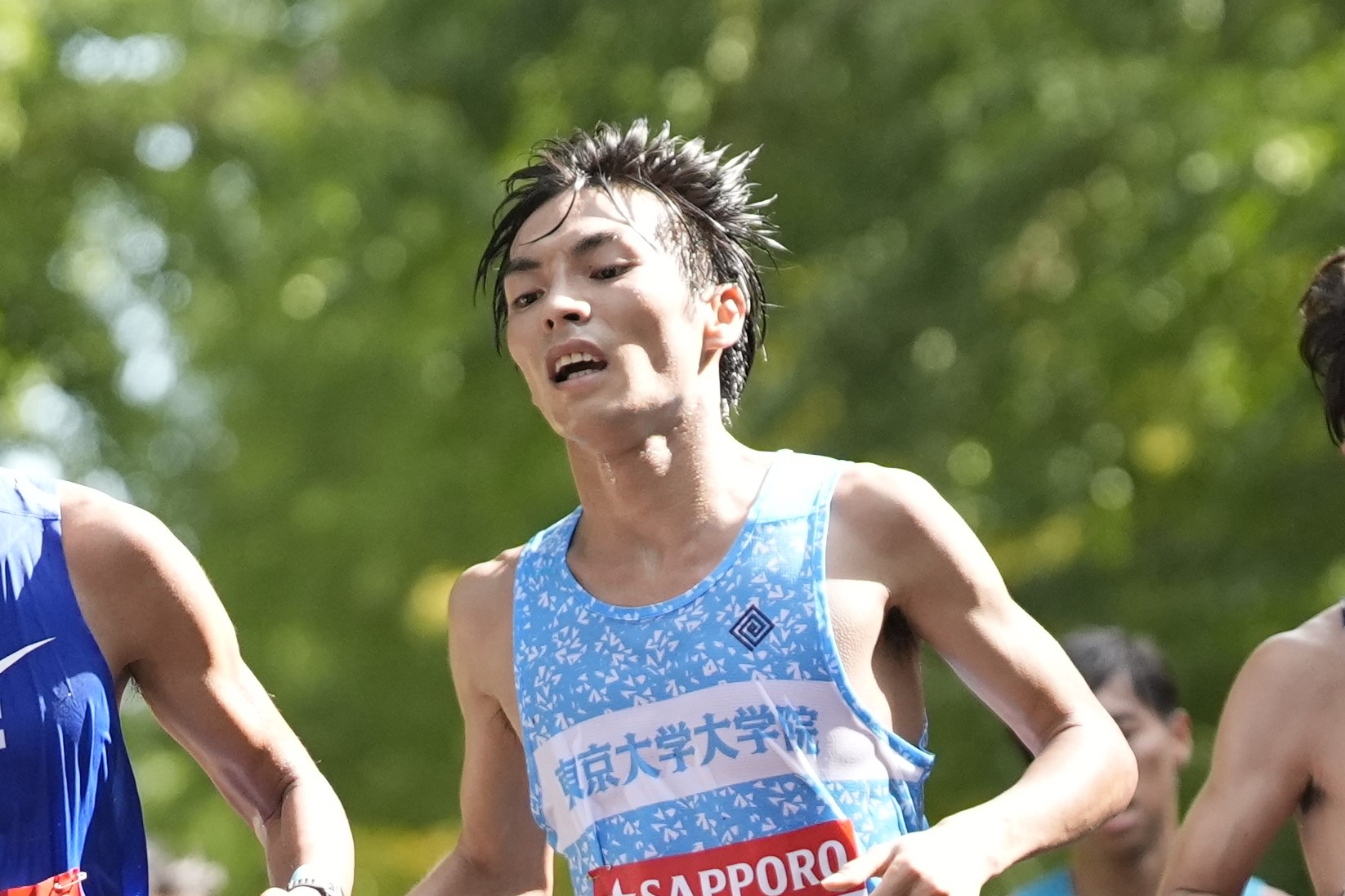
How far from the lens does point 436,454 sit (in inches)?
494

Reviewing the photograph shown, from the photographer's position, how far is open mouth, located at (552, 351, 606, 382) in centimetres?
335

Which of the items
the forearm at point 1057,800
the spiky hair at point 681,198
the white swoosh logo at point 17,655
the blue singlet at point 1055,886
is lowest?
the forearm at point 1057,800

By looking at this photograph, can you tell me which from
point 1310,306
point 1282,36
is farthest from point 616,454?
point 1282,36

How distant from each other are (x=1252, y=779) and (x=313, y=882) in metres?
1.33

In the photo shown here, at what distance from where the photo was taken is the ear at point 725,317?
3576 mm

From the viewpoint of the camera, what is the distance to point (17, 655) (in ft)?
10.1

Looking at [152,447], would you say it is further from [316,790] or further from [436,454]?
[316,790]

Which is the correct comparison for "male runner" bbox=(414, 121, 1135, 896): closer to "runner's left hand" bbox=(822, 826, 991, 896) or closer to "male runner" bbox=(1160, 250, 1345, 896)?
"runner's left hand" bbox=(822, 826, 991, 896)

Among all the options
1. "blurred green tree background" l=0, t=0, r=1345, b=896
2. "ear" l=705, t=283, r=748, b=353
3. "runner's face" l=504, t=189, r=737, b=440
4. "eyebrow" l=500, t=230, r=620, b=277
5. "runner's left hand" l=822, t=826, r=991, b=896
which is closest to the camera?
"runner's left hand" l=822, t=826, r=991, b=896

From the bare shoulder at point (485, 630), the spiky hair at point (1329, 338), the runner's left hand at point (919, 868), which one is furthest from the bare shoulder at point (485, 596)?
the spiky hair at point (1329, 338)

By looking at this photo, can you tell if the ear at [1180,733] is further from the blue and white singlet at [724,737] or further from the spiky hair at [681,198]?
the blue and white singlet at [724,737]

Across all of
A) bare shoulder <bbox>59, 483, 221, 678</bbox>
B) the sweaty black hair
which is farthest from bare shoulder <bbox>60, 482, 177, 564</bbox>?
the sweaty black hair

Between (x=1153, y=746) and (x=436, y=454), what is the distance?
8.02 metres

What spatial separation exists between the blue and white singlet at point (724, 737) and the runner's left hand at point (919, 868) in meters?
0.29
